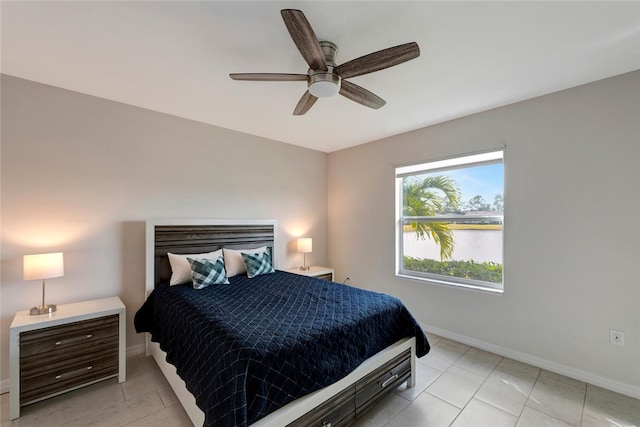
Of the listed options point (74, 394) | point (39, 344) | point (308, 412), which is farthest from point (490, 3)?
point (74, 394)

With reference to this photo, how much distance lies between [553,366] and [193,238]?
3.81 metres

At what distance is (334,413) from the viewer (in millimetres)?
1626

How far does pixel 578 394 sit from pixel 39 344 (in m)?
4.17

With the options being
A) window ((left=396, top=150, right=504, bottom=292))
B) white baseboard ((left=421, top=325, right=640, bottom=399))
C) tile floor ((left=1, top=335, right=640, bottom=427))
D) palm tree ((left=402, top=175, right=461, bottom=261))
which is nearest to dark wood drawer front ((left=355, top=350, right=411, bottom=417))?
tile floor ((left=1, top=335, right=640, bottom=427))

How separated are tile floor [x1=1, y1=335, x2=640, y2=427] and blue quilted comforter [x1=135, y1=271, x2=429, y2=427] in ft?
1.10

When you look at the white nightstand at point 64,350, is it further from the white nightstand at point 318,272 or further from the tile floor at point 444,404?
the white nightstand at point 318,272

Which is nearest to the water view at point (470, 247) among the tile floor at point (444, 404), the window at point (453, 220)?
the window at point (453, 220)

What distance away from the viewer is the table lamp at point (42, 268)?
2.02 meters

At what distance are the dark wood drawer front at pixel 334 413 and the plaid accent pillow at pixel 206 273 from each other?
5.28 feet

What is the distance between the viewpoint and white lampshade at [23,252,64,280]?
202cm

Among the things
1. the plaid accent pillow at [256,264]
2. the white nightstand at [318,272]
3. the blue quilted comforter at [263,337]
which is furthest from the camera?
the white nightstand at [318,272]

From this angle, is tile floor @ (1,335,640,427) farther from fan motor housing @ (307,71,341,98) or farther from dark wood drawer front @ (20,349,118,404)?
fan motor housing @ (307,71,341,98)

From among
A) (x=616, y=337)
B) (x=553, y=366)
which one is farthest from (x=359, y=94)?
(x=553, y=366)

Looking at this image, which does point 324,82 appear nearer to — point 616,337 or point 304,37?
point 304,37
